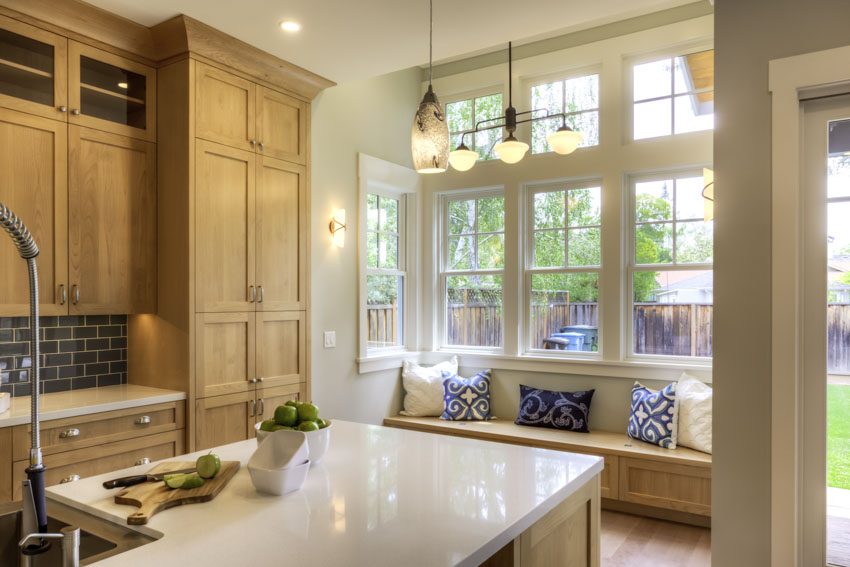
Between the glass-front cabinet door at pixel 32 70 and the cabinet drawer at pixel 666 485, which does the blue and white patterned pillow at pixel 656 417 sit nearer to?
the cabinet drawer at pixel 666 485

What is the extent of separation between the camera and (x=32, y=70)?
2.58 meters

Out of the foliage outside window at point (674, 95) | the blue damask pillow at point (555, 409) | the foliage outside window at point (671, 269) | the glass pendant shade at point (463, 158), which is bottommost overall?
the blue damask pillow at point (555, 409)

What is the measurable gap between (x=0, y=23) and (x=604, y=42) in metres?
3.58

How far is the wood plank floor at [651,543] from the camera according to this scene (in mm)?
3029

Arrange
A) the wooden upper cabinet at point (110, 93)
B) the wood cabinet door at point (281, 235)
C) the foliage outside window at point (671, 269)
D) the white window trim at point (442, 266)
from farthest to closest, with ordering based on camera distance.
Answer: the white window trim at point (442, 266), the foliage outside window at point (671, 269), the wood cabinet door at point (281, 235), the wooden upper cabinet at point (110, 93)

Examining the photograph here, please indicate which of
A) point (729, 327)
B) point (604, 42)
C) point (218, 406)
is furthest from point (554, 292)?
point (218, 406)

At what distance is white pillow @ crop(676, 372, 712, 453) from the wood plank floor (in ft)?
1.64

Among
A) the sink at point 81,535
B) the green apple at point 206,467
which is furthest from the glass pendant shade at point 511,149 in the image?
the sink at point 81,535

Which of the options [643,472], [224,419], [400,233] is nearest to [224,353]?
[224,419]

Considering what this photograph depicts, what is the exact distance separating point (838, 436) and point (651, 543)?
1.51 meters

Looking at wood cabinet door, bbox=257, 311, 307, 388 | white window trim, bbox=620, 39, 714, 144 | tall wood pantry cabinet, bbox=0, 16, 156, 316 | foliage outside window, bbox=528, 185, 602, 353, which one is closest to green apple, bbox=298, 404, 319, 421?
tall wood pantry cabinet, bbox=0, 16, 156, 316

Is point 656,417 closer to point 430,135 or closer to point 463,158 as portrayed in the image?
point 463,158

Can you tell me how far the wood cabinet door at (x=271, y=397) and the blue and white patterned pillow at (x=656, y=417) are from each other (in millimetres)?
2174

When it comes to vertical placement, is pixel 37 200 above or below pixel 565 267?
above
